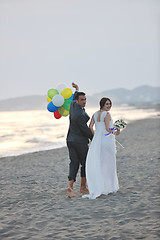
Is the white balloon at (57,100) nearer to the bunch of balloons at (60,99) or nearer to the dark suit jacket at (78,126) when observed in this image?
the bunch of balloons at (60,99)

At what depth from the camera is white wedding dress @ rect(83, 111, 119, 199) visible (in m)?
5.81

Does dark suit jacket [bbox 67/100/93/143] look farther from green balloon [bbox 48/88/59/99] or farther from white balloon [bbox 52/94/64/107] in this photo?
green balloon [bbox 48/88/59/99]

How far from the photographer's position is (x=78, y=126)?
229 inches

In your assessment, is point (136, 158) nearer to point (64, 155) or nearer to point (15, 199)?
point (64, 155)

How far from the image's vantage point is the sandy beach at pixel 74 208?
4168 millimetres

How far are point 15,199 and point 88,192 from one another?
1.42 meters

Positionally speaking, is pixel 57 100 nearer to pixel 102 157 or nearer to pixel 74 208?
Answer: pixel 102 157

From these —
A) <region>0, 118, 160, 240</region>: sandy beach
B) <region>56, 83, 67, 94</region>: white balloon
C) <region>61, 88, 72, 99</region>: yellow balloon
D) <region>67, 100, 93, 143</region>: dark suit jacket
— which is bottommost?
<region>0, 118, 160, 240</region>: sandy beach

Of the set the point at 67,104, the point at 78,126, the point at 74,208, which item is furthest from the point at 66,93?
the point at 74,208

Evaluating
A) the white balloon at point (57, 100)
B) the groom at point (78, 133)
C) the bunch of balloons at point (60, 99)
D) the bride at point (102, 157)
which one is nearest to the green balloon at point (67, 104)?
the bunch of balloons at point (60, 99)

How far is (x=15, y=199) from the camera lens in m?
6.08

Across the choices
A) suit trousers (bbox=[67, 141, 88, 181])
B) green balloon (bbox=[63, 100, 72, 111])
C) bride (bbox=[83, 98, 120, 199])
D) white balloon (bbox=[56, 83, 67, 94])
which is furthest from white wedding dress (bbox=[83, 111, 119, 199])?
white balloon (bbox=[56, 83, 67, 94])

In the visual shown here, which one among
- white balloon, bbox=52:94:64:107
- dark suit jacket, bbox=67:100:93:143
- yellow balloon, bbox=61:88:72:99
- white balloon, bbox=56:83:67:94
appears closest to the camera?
dark suit jacket, bbox=67:100:93:143

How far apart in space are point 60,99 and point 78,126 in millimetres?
665
